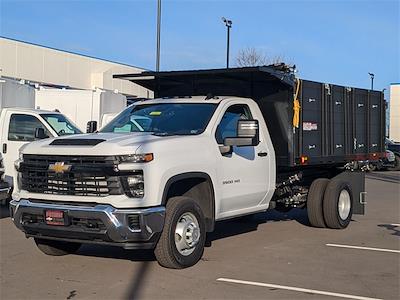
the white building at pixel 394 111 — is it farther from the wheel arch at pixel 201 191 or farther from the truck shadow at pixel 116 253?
the wheel arch at pixel 201 191

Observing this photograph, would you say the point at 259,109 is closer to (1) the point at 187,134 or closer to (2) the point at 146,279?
(1) the point at 187,134

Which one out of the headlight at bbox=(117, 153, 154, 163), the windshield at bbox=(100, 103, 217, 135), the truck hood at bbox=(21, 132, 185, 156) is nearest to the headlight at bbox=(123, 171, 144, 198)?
the headlight at bbox=(117, 153, 154, 163)

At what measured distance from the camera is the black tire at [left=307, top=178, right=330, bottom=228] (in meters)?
10.2

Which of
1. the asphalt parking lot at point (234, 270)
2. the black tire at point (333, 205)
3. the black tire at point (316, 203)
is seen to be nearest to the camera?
the asphalt parking lot at point (234, 270)

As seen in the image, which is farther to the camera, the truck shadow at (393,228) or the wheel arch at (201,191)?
the truck shadow at (393,228)

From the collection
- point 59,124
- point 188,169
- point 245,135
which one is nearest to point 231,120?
point 245,135

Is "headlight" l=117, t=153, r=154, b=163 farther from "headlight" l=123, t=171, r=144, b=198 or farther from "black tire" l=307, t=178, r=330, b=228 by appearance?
"black tire" l=307, t=178, r=330, b=228

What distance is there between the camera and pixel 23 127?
12703 mm

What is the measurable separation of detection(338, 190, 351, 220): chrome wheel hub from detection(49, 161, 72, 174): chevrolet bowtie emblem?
554 centimetres

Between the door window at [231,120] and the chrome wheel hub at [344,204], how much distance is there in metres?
2.92

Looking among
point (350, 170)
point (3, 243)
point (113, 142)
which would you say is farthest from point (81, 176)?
point (350, 170)

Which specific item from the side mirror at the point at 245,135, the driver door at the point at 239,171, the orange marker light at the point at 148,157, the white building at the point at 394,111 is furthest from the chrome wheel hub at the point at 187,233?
the white building at the point at 394,111

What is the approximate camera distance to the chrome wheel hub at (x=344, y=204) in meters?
10.4

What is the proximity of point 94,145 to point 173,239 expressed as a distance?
140 centimetres
